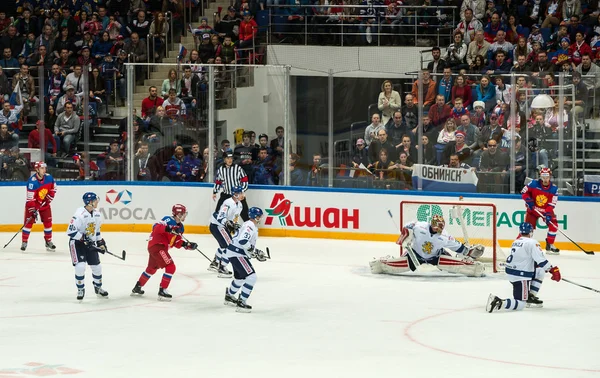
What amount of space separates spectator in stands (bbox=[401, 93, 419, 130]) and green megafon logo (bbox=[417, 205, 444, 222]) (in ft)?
5.50

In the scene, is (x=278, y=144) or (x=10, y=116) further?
(x=10, y=116)

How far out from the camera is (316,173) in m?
16.6

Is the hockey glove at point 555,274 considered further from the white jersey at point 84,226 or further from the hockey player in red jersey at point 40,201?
the hockey player in red jersey at point 40,201

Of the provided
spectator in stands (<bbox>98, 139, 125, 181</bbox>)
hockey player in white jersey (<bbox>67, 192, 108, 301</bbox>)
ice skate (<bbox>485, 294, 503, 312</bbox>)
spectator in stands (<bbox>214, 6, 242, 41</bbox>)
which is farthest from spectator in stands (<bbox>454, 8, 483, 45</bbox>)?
hockey player in white jersey (<bbox>67, 192, 108, 301</bbox>)

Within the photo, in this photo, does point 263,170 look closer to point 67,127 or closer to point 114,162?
point 114,162

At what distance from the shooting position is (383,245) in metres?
15.8

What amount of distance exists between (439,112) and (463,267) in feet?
10.8

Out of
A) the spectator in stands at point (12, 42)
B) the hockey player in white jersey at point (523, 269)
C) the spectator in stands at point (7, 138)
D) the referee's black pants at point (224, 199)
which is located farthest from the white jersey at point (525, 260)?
the spectator in stands at point (12, 42)

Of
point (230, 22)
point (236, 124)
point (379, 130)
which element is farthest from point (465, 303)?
point (230, 22)

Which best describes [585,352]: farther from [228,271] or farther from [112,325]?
[228,271]

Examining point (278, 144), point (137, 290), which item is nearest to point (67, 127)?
point (278, 144)

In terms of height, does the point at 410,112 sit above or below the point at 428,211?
above

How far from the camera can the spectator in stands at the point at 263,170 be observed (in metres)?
16.9

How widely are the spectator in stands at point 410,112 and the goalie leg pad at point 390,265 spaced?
10.3 feet
